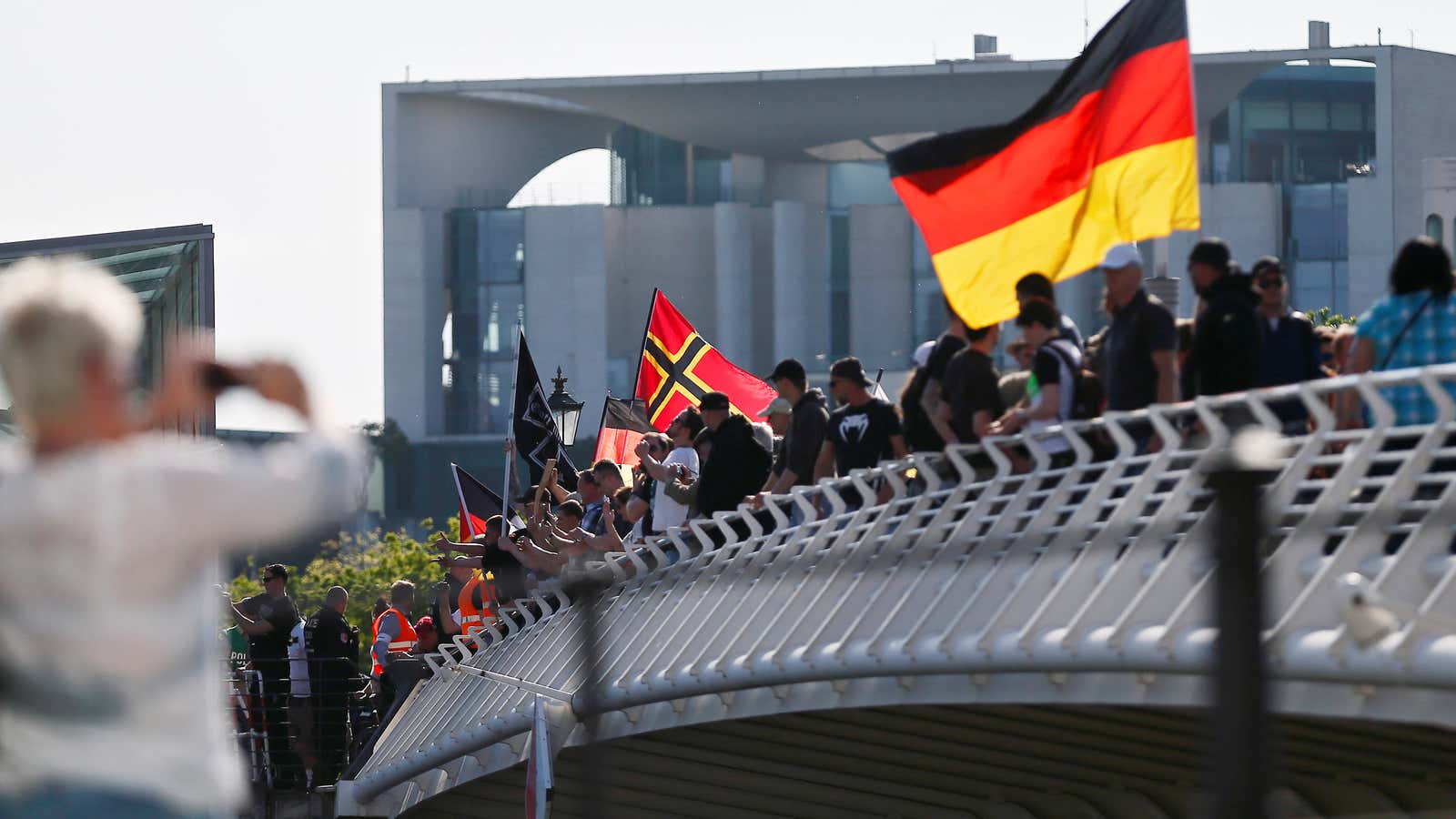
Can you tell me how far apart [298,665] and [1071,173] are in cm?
1047

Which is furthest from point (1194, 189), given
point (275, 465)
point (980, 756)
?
point (275, 465)

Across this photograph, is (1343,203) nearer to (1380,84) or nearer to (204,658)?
(1380,84)

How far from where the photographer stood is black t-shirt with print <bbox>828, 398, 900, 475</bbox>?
12445 mm

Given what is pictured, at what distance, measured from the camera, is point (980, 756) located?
46.3 feet

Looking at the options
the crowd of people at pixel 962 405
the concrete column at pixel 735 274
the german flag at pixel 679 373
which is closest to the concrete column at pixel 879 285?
the concrete column at pixel 735 274

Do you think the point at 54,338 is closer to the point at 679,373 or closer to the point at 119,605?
the point at 119,605

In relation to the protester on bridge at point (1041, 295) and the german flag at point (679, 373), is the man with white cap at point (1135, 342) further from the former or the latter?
the german flag at point (679, 373)

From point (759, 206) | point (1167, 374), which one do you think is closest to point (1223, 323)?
point (1167, 374)

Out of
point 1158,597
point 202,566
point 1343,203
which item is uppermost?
point 1343,203

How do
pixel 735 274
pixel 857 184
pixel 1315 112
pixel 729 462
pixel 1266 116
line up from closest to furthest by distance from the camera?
pixel 729 462 → pixel 1266 116 → pixel 1315 112 → pixel 735 274 → pixel 857 184

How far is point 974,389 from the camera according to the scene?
10.9 m

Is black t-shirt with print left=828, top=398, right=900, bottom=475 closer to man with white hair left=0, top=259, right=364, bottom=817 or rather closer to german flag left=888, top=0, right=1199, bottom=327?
german flag left=888, top=0, right=1199, bottom=327

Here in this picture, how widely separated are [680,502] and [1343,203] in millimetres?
69039

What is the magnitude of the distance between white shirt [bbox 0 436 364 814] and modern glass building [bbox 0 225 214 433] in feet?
68.1
